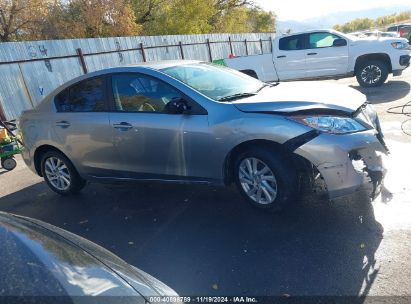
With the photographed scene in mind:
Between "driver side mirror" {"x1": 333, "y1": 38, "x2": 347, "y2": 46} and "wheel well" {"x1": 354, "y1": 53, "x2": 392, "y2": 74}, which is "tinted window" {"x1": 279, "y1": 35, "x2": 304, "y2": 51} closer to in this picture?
"driver side mirror" {"x1": 333, "y1": 38, "x2": 347, "y2": 46}

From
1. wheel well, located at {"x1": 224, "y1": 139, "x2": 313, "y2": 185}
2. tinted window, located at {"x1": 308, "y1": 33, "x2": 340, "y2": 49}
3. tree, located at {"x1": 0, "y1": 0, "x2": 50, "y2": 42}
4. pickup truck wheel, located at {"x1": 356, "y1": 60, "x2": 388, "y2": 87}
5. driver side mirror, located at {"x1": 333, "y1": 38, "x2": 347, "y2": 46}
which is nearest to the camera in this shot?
wheel well, located at {"x1": 224, "y1": 139, "x2": 313, "y2": 185}

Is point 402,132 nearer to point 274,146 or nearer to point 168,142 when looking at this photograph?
point 274,146

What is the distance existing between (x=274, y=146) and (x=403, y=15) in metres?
71.9

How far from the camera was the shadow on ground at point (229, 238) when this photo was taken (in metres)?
2.94

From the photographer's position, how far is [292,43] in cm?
1170

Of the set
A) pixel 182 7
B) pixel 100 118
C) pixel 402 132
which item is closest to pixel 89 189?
pixel 100 118

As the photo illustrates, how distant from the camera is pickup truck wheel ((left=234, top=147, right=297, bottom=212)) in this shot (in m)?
3.72

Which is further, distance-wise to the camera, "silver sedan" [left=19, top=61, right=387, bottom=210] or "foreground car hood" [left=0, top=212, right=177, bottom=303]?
"silver sedan" [left=19, top=61, right=387, bottom=210]

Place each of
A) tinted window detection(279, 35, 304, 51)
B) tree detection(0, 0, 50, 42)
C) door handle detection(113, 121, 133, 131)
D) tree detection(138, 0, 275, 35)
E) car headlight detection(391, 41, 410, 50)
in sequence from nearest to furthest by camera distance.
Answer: door handle detection(113, 121, 133, 131), car headlight detection(391, 41, 410, 50), tinted window detection(279, 35, 304, 51), tree detection(0, 0, 50, 42), tree detection(138, 0, 275, 35)

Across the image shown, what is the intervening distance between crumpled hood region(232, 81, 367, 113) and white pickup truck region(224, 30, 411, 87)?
6956mm

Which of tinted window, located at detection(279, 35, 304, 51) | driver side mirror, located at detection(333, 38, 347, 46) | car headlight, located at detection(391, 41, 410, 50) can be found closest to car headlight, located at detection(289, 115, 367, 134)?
car headlight, located at detection(391, 41, 410, 50)

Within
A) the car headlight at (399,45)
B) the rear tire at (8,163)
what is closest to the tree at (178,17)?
the car headlight at (399,45)

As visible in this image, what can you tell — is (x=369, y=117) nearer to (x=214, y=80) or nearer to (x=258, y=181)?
(x=258, y=181)

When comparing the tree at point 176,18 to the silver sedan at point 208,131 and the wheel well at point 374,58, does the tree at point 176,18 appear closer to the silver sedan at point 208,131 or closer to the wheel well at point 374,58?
the wheel well at point 374,58
